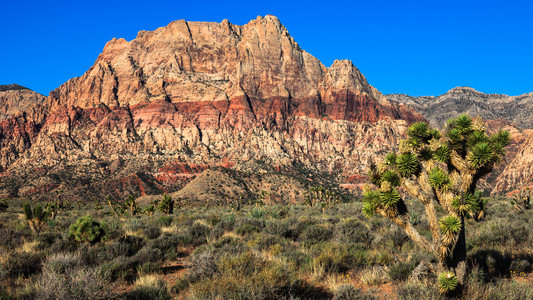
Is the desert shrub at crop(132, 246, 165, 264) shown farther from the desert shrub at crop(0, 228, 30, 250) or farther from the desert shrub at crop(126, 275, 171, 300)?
the desert shrub at crop(0, 228, 30, 250)

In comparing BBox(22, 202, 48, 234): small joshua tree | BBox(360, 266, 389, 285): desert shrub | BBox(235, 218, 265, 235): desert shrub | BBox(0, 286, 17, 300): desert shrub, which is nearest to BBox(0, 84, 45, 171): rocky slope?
BBox(22, 202, 48, 234): small joshua tree

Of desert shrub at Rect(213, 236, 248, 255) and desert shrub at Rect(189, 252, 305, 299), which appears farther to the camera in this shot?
desert shrub at Rect(213, 236, 248, 255)

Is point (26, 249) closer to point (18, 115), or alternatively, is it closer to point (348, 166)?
point (348, 166)

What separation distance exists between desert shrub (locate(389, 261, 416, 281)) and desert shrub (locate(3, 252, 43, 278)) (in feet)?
33.5

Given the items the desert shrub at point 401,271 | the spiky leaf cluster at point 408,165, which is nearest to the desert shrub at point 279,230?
the desert shrub at point 401,271

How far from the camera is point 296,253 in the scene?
35.1 feet

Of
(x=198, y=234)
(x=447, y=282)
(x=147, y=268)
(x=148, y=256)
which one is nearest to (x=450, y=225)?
(x=447, y=282)

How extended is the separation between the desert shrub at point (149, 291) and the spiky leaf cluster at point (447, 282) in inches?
246

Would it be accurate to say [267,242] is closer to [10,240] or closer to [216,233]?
[216,233]

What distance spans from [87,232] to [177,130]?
164 m

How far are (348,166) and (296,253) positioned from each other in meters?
145

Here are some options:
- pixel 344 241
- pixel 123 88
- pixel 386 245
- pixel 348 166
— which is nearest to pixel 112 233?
pixel 344 241

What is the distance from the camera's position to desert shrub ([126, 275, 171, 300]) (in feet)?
24.0

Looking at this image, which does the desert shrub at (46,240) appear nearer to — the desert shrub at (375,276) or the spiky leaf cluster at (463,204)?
the desert shrub at (375,276)
